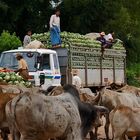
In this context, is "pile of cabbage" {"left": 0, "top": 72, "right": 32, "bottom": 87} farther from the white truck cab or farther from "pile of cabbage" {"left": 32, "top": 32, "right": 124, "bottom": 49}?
"pile of cabbage" {"left": 32, "top": 32, "right": 124, "bottom": 49}

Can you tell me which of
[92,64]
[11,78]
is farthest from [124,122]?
[92,64]

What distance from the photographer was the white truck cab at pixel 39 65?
1724 cm

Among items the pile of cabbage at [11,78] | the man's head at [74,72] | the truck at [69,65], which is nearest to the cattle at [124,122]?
the truck at [69,65]

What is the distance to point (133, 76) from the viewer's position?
115 feet

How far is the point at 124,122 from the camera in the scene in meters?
10.8

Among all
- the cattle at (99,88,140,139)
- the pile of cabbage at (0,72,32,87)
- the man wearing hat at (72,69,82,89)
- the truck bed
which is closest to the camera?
the cattle at (99,88,140,139)

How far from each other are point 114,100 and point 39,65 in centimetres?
476

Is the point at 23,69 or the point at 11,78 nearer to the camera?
the point at 11,78

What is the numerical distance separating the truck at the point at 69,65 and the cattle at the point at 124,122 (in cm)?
429

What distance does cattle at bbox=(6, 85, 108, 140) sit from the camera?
334 inches

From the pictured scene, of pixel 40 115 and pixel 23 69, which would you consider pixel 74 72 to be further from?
pixel 40 115

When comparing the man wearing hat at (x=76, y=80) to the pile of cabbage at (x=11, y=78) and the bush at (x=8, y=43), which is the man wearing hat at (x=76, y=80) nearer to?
the pile of cabbage at (x=11, y=78)

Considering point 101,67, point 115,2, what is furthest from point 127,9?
point 101,67

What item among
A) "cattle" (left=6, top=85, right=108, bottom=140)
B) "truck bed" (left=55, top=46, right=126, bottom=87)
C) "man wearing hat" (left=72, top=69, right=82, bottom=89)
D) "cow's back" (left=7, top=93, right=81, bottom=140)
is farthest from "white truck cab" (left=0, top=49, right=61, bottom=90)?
"cow's back" (left=7, top=93, right=81, bottom=140)
